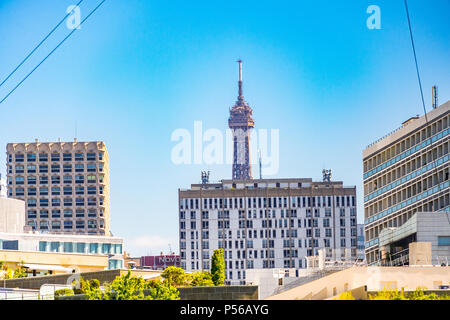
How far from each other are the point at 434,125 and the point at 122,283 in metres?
67.3

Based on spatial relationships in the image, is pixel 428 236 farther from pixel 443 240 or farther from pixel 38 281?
pixel 38 281

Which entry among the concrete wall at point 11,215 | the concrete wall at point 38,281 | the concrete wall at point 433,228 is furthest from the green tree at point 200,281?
the concrete wall at point 11,215

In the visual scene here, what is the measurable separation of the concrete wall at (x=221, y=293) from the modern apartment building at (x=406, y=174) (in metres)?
48.0

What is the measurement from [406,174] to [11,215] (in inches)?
2904

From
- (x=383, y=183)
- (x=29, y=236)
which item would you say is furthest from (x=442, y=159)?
(x=29, y=236)

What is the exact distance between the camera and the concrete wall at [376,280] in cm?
6544

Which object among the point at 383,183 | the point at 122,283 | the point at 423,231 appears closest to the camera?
the point at 122,283

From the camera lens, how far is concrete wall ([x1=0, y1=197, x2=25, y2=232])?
16362cm

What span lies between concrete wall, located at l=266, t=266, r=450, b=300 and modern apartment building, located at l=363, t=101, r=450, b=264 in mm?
42441

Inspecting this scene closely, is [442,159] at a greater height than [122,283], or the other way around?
[442,159]

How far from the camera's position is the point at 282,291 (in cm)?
7819

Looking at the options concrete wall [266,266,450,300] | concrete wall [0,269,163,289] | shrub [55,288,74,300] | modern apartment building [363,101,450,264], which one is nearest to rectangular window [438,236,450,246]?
modern apartment building [363,101,450,264]
